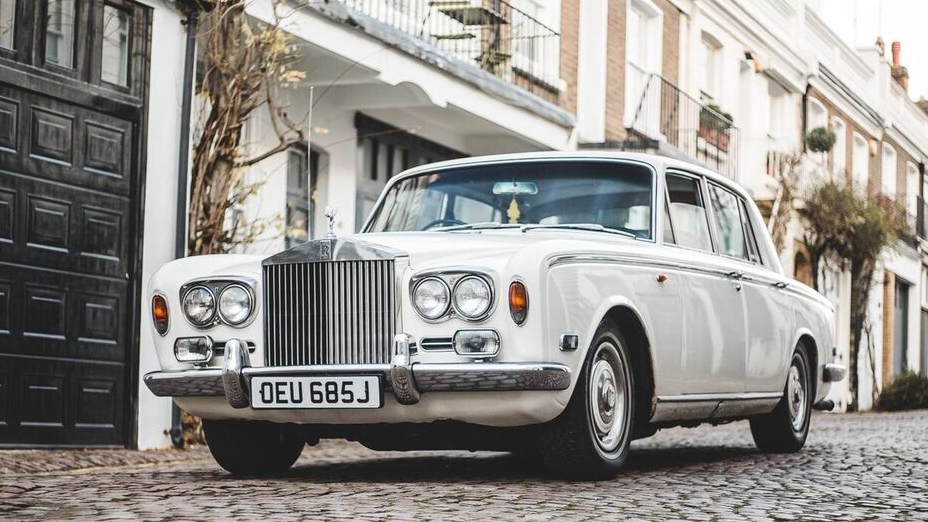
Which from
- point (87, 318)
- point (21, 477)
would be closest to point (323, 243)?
point (21, 477)

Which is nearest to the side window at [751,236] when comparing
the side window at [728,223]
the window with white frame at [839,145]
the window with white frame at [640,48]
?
the side window at [728,223]

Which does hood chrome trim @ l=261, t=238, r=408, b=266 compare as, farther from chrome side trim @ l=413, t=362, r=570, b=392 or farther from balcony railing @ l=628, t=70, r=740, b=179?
balcony railing @ l=628, t=70, r=740, b=179

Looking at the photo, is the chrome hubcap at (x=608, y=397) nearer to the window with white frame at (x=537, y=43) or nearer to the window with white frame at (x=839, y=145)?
the window with white frame at (x=537, y=43)

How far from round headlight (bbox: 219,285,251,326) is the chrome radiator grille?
11 cm

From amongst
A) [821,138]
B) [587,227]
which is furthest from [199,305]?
[821,138]

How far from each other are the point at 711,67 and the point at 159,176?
1595 centimetres

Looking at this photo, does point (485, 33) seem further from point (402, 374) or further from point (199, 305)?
point (402, 374)

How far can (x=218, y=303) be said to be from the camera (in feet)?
22.4

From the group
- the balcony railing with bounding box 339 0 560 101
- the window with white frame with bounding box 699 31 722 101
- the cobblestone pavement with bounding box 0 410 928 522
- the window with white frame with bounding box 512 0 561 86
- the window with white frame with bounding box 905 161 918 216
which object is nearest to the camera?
the cobblestone pavement with bounding box 0 410 928 522

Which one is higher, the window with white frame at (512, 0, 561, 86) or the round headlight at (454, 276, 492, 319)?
the window with white frame at (512, 0, 561, 86)

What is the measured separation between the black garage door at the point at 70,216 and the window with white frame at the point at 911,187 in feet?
99.6

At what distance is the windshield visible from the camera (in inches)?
303

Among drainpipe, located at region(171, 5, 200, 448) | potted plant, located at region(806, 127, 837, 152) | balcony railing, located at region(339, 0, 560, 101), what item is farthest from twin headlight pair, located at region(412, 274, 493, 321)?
potted plant, located at region(806, 127, 837, 152)

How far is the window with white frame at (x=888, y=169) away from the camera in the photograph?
36969 millimetres
